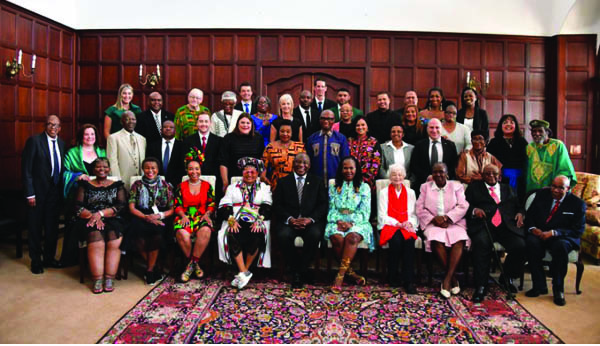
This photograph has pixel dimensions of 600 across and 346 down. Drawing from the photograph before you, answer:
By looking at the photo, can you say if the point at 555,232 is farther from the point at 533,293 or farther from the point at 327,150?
the point at 327,150

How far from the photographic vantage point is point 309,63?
25.2 feet

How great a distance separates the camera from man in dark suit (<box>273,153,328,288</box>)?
168 inches

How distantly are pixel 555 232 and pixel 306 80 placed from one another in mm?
4852

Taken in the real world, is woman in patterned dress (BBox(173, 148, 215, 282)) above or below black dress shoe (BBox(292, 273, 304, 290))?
above

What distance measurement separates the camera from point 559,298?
380 centimetres

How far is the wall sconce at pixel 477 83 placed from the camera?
762cm

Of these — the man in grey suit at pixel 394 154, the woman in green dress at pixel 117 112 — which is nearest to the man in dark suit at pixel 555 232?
the man in grey suit at pixel 394 154

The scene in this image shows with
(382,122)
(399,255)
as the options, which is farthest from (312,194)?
(382,122)

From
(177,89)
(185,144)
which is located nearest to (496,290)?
(185,144)

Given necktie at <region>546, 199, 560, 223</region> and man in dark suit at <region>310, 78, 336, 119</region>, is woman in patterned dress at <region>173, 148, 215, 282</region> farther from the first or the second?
necktie at <region>546, 199, 560, 223</region>

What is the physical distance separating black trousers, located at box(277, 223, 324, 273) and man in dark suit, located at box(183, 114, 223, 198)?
1126 mm

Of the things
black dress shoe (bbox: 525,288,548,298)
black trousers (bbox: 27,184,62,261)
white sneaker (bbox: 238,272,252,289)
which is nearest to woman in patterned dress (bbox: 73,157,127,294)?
black trousers (bbox: 27,184,62,261)

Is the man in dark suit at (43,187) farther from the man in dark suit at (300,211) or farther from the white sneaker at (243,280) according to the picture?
the man in dark suit at (300,211)

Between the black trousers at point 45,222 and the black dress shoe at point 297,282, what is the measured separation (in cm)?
266
